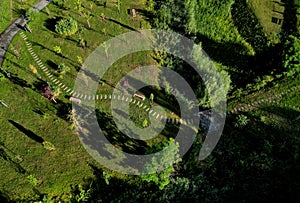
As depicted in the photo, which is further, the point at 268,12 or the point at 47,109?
the point at 268,12

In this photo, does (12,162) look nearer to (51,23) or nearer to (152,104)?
(152,104)

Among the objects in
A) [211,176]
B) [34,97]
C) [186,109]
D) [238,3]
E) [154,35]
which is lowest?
[211,176]

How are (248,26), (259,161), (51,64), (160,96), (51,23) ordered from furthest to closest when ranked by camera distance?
1. (248,26)
2. (51,23)
3. (51,64)
4. (160,96)
5. (259,161)

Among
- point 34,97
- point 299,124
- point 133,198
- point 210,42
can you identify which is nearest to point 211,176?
point 133,198

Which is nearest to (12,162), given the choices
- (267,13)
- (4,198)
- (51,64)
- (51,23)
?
(4,198)

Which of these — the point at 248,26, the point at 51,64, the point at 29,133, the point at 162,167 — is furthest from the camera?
the point at 248,26

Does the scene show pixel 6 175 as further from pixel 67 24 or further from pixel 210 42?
pixel 210 42

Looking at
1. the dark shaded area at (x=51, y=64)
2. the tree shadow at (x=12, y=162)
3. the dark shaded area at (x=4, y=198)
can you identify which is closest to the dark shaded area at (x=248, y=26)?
the dark shaded area at (x=51, y=64)
